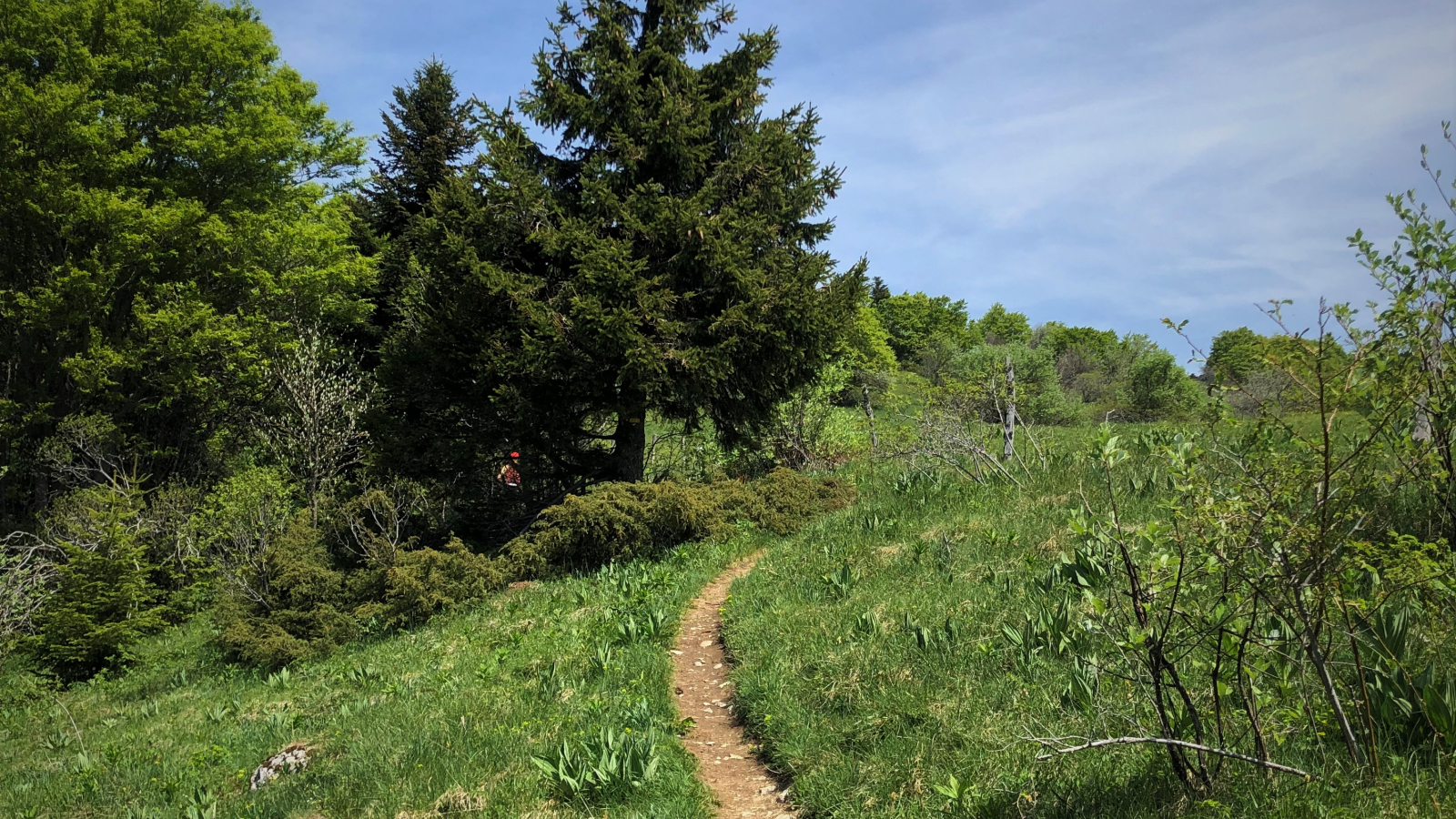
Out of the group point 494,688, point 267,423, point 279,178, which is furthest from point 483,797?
point 279,178

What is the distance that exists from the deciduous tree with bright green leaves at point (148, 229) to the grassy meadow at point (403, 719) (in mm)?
8903

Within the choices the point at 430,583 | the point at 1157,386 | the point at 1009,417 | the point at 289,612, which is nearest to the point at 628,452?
the point at 430,583

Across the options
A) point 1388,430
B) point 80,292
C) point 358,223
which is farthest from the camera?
point 358,223

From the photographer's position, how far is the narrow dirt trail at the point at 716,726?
5.22 metres

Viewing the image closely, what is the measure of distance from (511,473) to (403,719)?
1059cm

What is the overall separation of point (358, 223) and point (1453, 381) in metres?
27.5

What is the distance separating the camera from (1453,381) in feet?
11.5

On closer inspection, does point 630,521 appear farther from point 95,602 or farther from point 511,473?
point 95,602

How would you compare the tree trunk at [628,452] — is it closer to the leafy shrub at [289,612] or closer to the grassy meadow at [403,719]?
the grassy meadow at [403,719]

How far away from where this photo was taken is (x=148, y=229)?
18281mm

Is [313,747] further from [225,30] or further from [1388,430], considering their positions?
[225,30]

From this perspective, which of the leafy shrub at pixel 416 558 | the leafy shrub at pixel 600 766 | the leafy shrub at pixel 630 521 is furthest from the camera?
the leafy shrub at pixel 630 521

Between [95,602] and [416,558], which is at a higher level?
[416,558]

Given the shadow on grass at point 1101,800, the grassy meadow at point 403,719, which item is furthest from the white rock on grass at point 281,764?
the shadow on grass at point 1101,800
